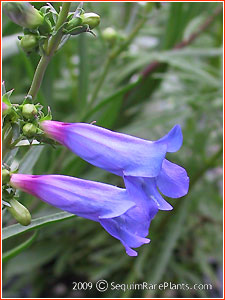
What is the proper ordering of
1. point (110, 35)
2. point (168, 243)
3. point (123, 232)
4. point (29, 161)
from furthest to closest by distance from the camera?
point (168, 243) → point (110, 35) → point (29, 161) → point (123, 232)

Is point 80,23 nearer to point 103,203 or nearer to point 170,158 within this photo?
point 103,203

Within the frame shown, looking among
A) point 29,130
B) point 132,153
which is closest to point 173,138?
point 132,153

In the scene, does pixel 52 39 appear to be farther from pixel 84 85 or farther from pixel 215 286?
pixel 215 286

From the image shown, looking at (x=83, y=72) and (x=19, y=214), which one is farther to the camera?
(x=83, y=72)

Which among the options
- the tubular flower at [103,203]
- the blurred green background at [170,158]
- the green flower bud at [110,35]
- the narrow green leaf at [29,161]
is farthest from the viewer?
the blurred green background at [170,158]

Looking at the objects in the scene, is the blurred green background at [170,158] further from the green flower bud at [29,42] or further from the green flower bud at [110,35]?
the green flower bud at [29,42]

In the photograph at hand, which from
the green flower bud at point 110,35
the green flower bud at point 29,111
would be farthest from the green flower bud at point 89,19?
the green flower bud at point 110,35
